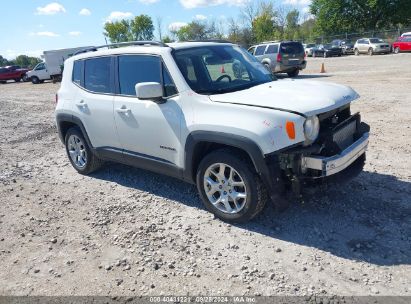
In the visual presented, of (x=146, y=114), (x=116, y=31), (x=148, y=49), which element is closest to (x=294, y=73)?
(x=148, y=49)

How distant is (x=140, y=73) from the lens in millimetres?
4582

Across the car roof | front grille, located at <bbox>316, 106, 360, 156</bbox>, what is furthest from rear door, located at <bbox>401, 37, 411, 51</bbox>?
front grille, located at <bbox>316, 106, 360, 156</bbox>

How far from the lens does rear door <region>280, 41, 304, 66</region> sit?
58.9 ft

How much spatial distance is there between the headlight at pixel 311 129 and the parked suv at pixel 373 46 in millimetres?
33128

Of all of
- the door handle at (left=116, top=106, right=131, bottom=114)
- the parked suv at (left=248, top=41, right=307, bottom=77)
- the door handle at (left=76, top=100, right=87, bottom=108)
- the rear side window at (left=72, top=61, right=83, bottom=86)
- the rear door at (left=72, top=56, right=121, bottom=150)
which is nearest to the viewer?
the door handle at (left=116, top=106, right=131, bottom=114)

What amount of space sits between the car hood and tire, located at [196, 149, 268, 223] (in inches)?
22.9

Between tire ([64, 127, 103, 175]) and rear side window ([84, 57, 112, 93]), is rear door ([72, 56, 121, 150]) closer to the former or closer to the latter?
rear side window ([84, 57, 112, 93])

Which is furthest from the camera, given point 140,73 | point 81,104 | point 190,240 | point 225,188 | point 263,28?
point 263,28

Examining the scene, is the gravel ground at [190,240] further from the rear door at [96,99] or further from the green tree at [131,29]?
the green tree at [131,29]

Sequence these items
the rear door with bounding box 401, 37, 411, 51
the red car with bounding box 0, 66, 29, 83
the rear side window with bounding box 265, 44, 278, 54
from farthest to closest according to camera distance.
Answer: the red car with bounding box 0, 66, 29, 83
the rear door with bounding box 401, 37, 411, 51
the rear side window with bounding box 265, 44, 278, 54

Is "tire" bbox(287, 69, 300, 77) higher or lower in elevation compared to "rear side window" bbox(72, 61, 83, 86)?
lower

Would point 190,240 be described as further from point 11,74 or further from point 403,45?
point 11,74

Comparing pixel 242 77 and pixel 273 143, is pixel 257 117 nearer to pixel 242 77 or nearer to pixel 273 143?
pixel 273 143

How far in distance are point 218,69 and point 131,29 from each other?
111 m
